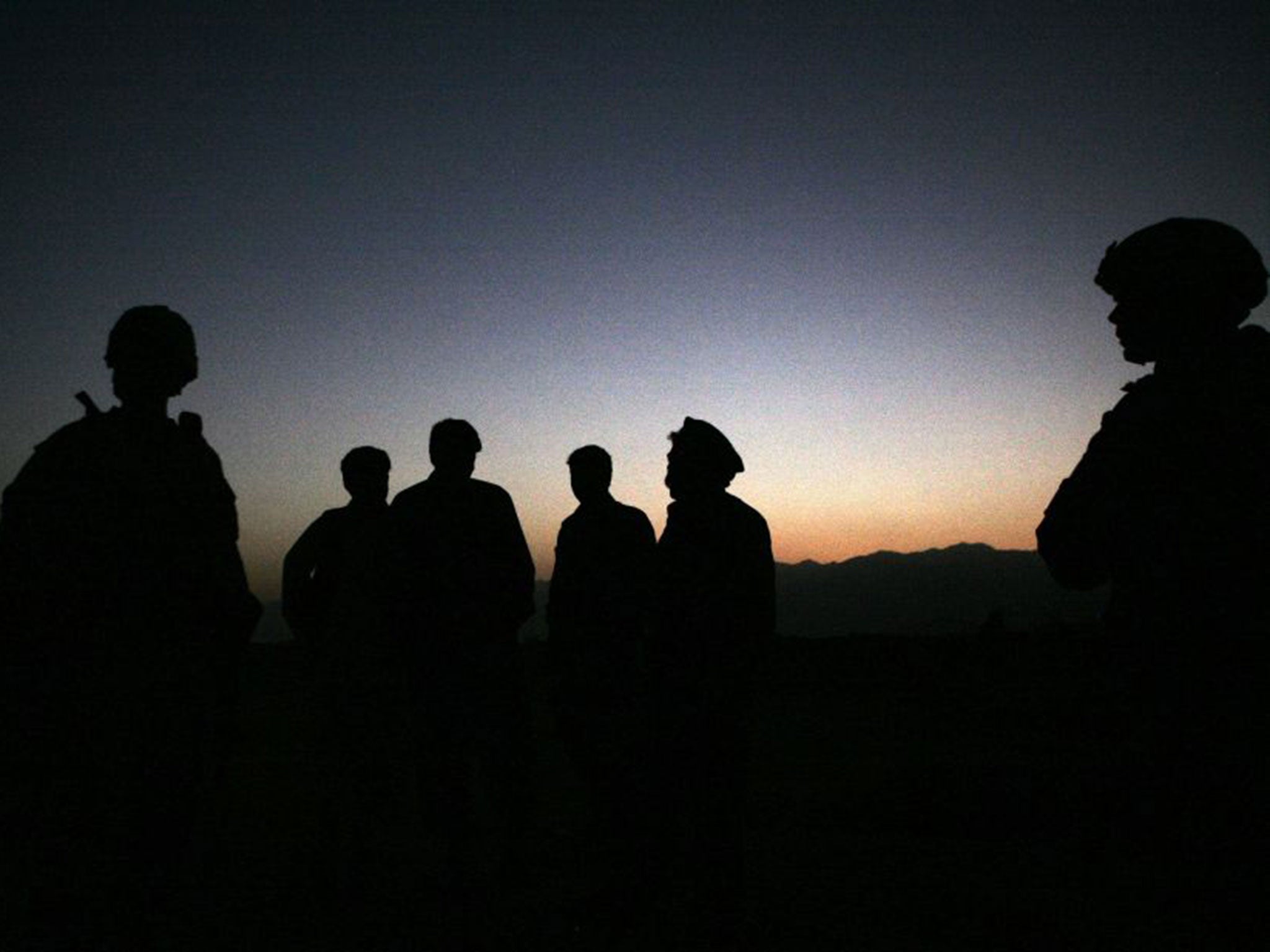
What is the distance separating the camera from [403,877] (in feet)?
15.3

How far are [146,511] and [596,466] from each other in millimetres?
2575

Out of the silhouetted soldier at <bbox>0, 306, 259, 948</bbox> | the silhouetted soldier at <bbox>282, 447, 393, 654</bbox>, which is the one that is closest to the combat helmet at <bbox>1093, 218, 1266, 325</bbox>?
the silhouetted soldier at <bbox>0, 306, 259, 948</bbox>

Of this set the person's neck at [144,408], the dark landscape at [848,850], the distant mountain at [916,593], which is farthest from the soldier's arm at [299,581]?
the distant mountain at [916,593]

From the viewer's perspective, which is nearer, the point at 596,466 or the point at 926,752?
the point at 596,466

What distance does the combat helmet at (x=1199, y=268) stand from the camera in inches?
68.2

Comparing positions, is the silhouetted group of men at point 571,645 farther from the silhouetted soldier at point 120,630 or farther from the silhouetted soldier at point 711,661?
the silhouetted soldier at point 120,630

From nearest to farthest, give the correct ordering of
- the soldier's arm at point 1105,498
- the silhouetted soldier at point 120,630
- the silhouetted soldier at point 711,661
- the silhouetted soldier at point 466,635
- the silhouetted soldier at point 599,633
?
1. the soldier's arm at point 1105,498
2. the silhouetted soldier at point 120,630
3. the silhouetted soldier at point 711,661
4. the silhouetted soldier at point 466,635
5. the silhouetted soldier at point 599,633

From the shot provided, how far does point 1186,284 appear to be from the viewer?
1743 mm

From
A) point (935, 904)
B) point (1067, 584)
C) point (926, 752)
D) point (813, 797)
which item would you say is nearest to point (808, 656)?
point (926, 752)

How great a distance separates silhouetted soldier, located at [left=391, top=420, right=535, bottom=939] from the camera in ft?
13.4

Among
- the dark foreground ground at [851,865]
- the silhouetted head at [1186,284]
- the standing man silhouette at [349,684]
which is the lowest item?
the dark foreground ground at [851,865]

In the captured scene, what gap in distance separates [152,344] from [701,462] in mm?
2232

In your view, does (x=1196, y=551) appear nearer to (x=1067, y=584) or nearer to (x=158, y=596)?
(x=1067, y=584)

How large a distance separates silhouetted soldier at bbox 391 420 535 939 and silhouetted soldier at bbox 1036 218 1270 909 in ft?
9.87
